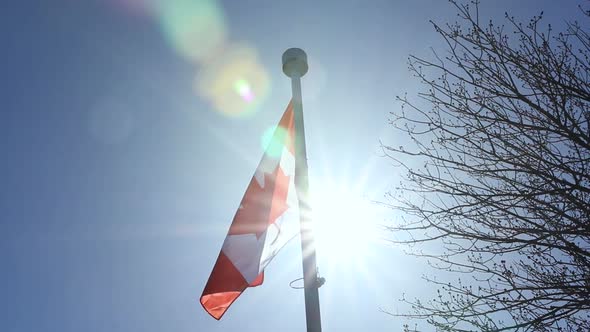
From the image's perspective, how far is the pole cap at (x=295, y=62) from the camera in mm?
7223

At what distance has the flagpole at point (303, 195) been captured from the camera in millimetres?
5418

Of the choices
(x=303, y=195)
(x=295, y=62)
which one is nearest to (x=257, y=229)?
(x=303, y=195)

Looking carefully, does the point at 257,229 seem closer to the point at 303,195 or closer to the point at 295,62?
the point at 303,195

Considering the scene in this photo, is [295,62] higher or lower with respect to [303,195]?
higher

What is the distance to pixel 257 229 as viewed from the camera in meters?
6.61

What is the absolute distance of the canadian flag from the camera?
20.5 ft

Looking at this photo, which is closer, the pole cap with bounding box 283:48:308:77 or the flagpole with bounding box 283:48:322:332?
the flagpole with bounding box 283:48:322:332

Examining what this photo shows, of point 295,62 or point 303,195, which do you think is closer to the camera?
point 303,195

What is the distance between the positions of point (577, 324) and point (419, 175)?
305 cm

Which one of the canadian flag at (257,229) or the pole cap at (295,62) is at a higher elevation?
the pole cap at (295,62)

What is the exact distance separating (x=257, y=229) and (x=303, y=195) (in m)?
0.89

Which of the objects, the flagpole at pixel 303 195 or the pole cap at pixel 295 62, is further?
the pole cap at pixel 295 62

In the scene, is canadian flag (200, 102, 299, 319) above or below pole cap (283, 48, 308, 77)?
below

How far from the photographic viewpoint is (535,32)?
5.69 m
